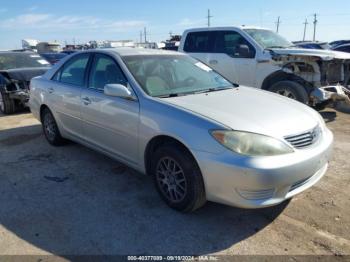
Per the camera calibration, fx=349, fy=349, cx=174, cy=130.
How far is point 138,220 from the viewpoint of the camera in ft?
11.0

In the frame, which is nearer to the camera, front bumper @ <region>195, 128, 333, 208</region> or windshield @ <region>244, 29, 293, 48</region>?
front bumper @ <region>195, 128, 333, 208</region>

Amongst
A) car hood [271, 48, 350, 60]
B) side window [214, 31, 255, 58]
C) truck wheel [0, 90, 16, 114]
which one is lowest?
truck wheel [0, 90, 16, 114]

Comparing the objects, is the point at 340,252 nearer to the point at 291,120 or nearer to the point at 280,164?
the point at 280,164

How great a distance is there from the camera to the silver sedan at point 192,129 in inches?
114

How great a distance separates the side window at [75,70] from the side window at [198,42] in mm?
4382

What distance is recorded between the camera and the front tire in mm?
3123

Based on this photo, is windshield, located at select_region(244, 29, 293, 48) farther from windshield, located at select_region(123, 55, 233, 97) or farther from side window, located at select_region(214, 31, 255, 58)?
windshield, located at select_region(123, 55, 233, 97)

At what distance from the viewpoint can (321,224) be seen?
10.5 ft

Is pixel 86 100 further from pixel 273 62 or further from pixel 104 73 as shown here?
pixel 273 62

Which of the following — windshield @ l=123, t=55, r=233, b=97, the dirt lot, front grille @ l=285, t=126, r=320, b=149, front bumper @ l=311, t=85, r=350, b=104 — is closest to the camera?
the dirt lot

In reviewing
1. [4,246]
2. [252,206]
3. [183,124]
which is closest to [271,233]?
[252,206]

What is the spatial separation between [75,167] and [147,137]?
1716 millimetres

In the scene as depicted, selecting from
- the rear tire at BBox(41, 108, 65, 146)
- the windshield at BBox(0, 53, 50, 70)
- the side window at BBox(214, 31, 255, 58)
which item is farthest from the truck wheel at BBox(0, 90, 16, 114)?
the side window at BBox(214, 31, 255, 58)

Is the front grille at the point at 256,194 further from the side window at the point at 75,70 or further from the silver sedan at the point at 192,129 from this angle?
the side window at the point at 75,70
